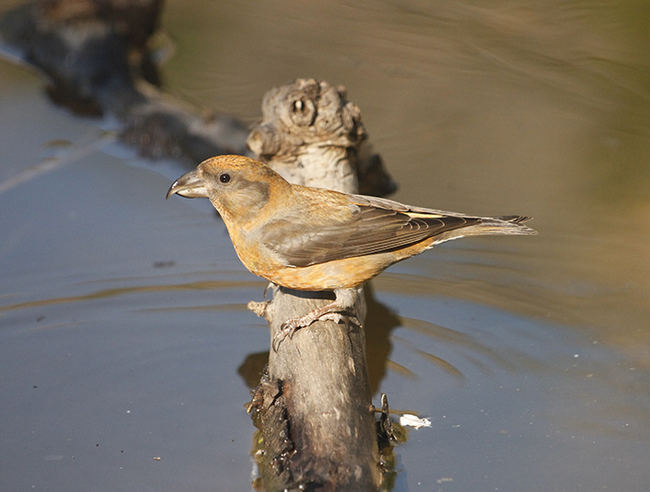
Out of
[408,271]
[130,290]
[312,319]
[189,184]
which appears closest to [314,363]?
[312,319]

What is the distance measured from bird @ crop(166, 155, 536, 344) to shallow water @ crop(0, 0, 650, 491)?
31.8 inches

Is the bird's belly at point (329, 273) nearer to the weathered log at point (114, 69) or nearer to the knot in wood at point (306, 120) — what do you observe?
the knot in wood at point (306, 120)

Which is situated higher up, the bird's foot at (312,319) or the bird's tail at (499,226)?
the bird's tail at (499,226)

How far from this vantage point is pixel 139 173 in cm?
772

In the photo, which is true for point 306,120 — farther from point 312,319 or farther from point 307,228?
point 312,319

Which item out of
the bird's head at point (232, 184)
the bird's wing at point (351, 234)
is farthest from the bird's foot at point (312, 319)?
the bird's head at point (232, 184)

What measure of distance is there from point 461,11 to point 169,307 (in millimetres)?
5794

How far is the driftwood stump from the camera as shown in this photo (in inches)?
141

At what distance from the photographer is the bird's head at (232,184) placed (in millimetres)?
4676

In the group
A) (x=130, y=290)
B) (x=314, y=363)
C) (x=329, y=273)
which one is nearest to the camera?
(x=314, y=363)

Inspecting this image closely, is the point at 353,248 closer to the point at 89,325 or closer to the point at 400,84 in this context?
the point at 89,325

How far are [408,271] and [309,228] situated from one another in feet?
5.96

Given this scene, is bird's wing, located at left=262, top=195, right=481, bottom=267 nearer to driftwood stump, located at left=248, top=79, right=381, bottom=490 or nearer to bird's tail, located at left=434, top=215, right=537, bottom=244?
bird's tail, located at left=434, top=215, right=537, bottom=244

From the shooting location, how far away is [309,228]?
185 inches
